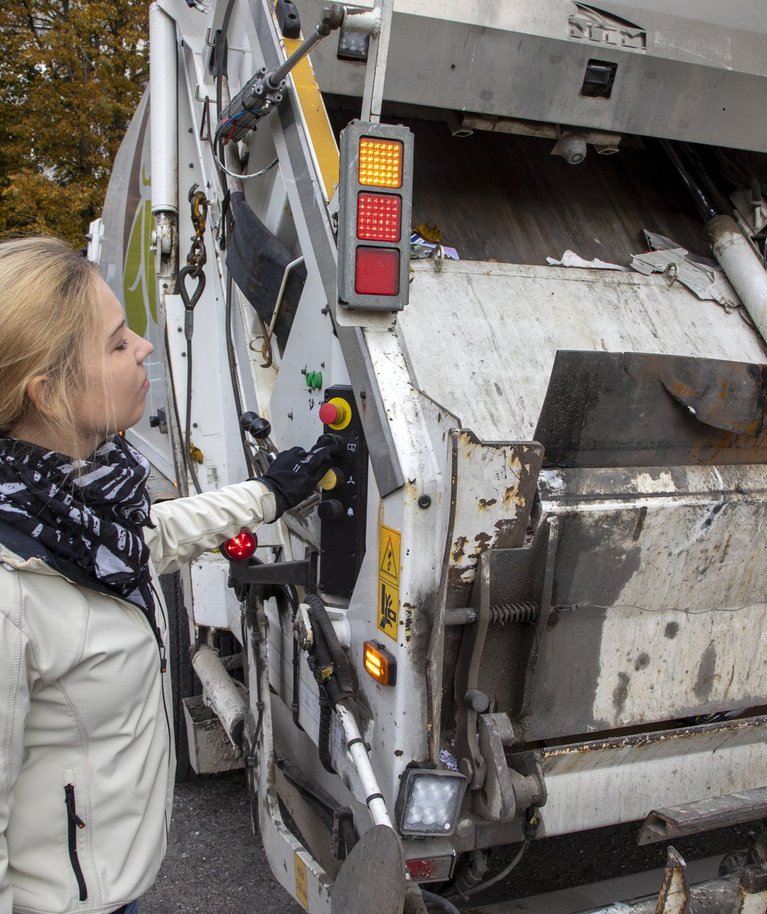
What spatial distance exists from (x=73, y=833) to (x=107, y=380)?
697 millimetres

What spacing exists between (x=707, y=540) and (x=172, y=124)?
2236 mm

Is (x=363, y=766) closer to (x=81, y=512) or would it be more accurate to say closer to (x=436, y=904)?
(x=436, y=904)

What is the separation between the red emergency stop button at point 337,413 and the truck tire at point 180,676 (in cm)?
143

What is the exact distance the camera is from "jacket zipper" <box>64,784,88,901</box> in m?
1.31

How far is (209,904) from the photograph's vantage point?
275 centimetres

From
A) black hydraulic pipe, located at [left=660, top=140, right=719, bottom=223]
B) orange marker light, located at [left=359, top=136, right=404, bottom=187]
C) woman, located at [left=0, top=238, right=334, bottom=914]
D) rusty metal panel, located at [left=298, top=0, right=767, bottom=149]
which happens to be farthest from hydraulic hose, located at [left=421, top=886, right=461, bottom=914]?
black hydraulic pipe, located at [left=660, top=140, right=719, bottom=223]

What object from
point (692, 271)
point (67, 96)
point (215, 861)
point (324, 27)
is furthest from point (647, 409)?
point (67, 96)

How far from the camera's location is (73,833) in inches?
52.1

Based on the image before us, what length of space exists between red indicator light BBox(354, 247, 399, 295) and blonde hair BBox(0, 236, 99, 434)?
601mm

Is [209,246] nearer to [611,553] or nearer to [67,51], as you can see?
[611,553]

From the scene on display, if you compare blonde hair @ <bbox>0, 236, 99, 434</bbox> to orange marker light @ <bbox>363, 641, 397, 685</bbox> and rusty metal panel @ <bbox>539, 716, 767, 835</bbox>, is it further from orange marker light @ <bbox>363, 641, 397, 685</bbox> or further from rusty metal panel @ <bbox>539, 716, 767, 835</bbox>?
rusty metal panel @ <bbox>539, 716, 767, 835</bbox>

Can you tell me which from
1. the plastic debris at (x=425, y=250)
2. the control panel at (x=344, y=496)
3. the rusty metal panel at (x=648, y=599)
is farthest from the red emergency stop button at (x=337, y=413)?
the plastic debris at (x=425, y=250)

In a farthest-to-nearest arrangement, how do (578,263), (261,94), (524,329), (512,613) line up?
1. (578,263)
2. (524,329)
3. (261,94)
4. (512,613)

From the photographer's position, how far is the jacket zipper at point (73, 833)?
131cm
